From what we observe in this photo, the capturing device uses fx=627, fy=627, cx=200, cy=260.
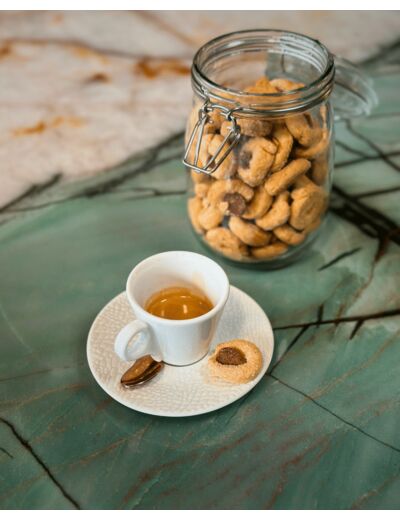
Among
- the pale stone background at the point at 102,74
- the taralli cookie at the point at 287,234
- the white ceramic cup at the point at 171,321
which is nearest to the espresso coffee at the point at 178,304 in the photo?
the white ceramic cup at the point at 171,321

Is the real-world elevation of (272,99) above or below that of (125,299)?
above

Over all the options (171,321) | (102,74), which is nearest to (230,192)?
(171,321)

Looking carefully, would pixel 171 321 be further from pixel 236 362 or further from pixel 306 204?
pixel 306 204

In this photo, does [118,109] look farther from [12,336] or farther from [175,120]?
[12,336]

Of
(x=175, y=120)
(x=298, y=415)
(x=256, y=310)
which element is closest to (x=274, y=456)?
(x=298, y=415)

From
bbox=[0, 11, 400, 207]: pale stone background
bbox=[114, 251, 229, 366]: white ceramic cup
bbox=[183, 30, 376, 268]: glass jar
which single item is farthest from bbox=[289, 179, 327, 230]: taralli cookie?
bbox=[0, 11, 400, 207]: pale stone background

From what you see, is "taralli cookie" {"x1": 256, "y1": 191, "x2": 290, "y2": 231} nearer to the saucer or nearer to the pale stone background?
the saucer
